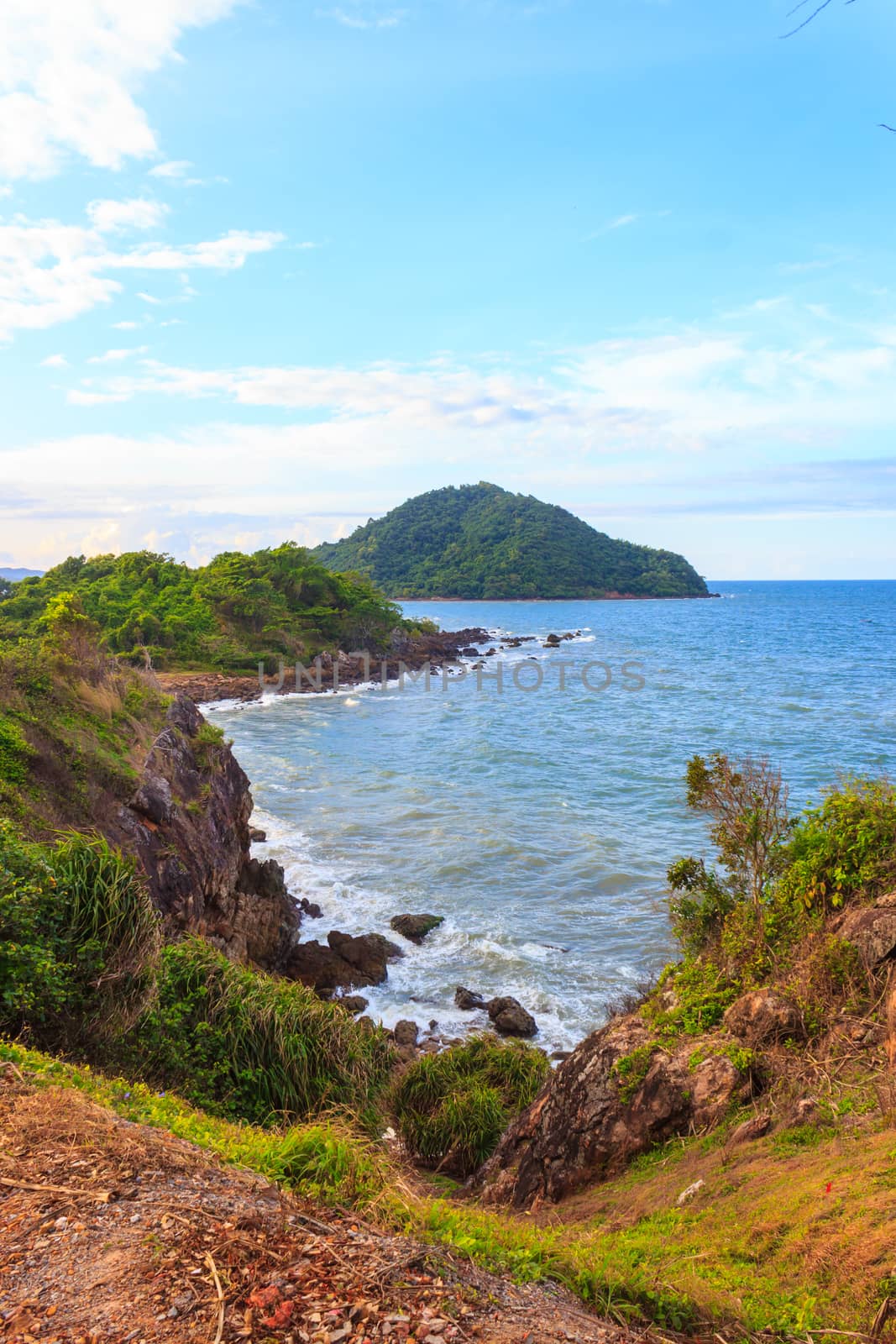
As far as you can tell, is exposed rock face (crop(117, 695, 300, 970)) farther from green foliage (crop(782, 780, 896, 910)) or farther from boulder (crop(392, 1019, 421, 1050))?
green foliage (crop(782, 780, 896, 910))

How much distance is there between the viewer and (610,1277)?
3643mm

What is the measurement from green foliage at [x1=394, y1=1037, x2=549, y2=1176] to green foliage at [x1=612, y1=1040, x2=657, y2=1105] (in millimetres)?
2393

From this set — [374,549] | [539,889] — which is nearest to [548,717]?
[539,889]

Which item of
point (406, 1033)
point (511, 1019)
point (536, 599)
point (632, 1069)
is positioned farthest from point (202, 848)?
point (536, 599)

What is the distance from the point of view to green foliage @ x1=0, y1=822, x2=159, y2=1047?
5.51 metres

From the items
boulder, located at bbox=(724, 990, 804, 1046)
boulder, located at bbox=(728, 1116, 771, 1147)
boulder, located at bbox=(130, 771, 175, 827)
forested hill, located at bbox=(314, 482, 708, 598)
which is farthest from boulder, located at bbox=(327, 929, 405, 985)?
forested hill, located at bbox=(314, 482, 708, 598)

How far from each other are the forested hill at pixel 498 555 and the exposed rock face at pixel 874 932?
136781 millimetres

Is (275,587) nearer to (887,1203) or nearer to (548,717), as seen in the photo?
(548,717)

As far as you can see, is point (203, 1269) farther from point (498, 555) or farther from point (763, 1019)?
point (498, 555)

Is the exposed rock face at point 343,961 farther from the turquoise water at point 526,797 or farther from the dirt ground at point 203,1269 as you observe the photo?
the dirt ground at point 203,1269

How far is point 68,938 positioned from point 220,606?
50116mm

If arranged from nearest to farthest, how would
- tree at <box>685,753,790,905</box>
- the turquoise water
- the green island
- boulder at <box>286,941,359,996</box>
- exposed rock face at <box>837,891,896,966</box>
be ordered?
the green island
exposed rock face at <box>837,891,896,966</box>
tree at <box>685,753,790,905</box>
boulder at <box>286,941,359,996</box>
the turquoise water

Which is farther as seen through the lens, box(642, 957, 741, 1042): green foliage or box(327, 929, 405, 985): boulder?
box(327, 929, 405, 985): boulder

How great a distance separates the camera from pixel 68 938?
6.00 metres
